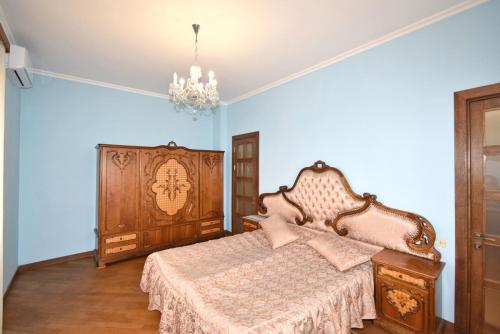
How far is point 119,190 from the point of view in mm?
3592

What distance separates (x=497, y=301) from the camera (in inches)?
76.5

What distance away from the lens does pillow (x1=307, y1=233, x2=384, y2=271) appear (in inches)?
86.8

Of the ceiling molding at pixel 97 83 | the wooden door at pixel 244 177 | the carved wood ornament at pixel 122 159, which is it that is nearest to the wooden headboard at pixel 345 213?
the wooden door at pixel 244 177

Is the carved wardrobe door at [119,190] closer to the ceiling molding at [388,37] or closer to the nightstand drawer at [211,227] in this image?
the nightstand drawer at [211,227]

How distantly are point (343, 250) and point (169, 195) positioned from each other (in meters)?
2.97

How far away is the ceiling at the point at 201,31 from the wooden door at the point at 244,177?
4.78ft

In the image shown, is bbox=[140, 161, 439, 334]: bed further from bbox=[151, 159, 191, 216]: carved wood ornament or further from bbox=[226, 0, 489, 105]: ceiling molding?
bbox=[151, 159, 191, 216]: carved wood ornament

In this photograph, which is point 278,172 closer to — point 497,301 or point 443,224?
point 443,224

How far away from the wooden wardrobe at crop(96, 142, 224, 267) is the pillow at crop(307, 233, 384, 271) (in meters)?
2.42

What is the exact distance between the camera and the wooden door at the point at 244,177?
14.2 feet

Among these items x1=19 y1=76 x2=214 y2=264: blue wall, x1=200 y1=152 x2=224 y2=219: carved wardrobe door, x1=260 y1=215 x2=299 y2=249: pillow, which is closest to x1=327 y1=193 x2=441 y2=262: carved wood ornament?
x1=260 y1=215 x2=299 y2=249: pillow

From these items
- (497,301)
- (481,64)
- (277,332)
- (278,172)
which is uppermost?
(481,64)

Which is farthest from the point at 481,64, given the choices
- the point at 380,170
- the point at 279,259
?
the point at 279,259

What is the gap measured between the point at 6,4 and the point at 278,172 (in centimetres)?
361
